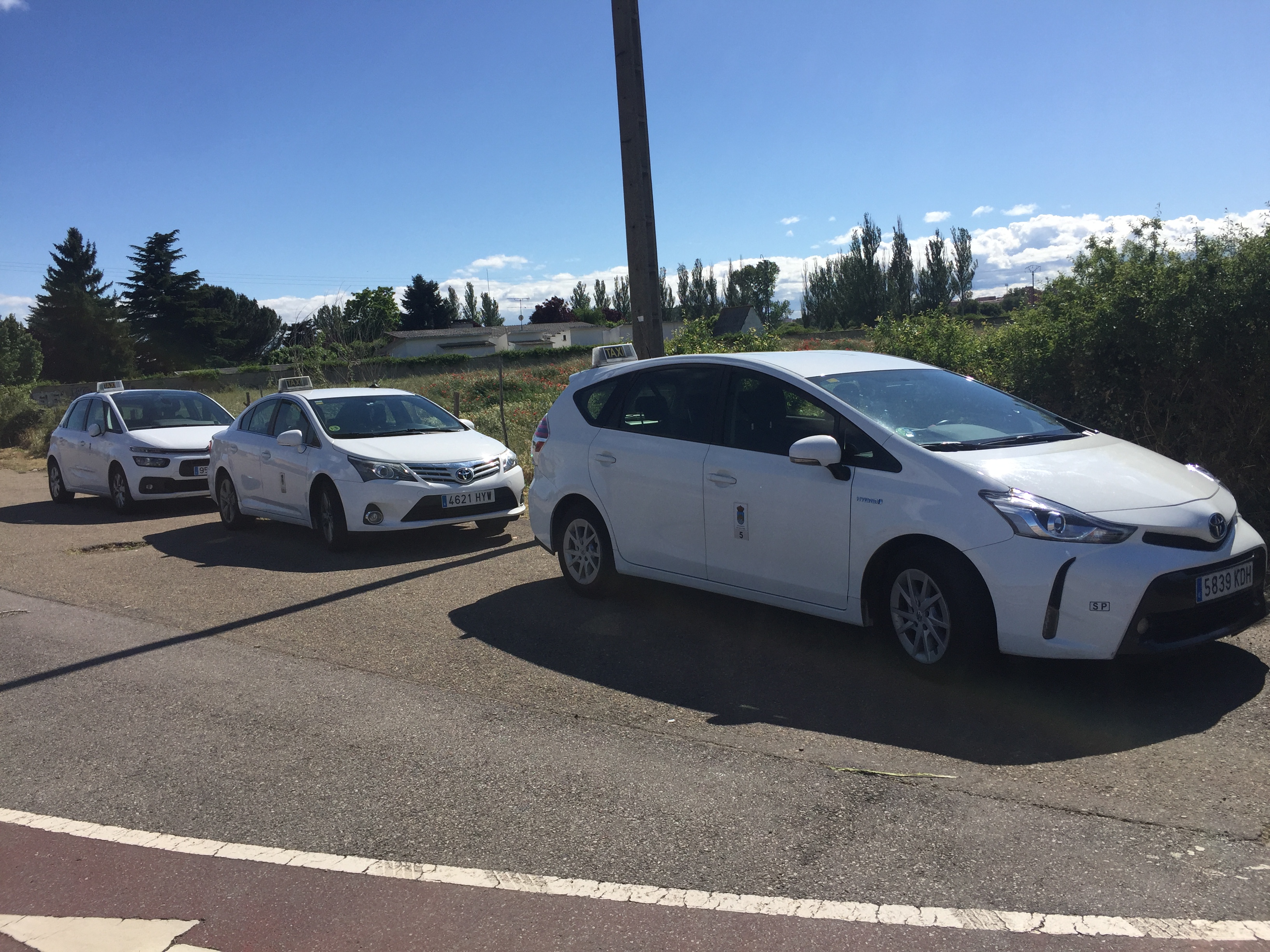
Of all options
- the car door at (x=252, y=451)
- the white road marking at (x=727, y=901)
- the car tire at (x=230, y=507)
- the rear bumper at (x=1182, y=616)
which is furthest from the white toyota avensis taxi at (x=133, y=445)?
the rear bumper at (x=1182, y=616)

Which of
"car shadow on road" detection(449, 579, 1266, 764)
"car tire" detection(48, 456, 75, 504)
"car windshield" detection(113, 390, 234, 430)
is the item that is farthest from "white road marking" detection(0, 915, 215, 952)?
"car tire" detection(48, 456, 75, 504)

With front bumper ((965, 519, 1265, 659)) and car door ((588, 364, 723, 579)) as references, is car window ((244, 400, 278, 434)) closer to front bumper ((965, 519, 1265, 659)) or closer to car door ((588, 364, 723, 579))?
car door ((588, 364, 723, 579))

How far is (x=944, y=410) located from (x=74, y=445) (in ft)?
42.8

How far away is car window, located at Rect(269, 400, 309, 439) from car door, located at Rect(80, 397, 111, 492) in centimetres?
397

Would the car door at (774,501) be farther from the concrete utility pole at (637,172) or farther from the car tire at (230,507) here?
the car tire at (230,507)

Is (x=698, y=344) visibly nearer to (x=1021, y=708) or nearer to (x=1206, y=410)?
(x=1206, y=410)

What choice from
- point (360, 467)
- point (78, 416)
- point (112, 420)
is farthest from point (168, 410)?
point (360, 467)

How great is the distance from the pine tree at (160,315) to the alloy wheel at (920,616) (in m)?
85.3

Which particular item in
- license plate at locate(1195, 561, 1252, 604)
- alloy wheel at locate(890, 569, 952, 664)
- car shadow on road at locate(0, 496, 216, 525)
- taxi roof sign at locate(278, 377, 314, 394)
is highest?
taxi roof sign at locate(278, 377, 314, 394)

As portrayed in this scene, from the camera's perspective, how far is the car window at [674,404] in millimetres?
6520

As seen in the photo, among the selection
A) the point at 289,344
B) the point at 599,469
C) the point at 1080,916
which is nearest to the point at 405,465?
the point at 599,469

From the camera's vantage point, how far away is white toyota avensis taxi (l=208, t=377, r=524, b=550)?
969 centimetres

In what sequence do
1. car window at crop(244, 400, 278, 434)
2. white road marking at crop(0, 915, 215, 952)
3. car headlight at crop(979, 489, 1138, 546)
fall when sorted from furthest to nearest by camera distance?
car window at crop(244, 400, 278, 434), car headlight at crop(979, 489, 1138, 546), white road marking at crop(0, 915, 215, 952)

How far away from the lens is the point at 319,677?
19.5ft
